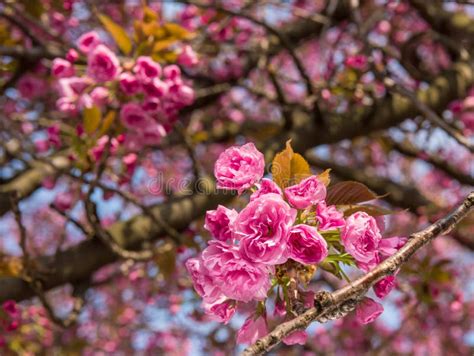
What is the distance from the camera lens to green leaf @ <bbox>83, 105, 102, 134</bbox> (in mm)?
2186

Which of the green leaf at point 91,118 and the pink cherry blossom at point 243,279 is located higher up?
the pink cherry blossom at point 243,279

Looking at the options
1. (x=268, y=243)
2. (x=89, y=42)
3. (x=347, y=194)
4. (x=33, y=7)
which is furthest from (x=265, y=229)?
(x=33, y=7)

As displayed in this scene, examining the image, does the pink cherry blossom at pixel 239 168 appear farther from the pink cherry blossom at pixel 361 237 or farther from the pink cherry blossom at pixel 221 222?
the pink cherry blossom at pixel 361 237

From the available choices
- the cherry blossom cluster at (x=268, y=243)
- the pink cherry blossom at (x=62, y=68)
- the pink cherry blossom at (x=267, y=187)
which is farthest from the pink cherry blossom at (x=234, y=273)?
the pink cherry blossom at (x=62, y=68)

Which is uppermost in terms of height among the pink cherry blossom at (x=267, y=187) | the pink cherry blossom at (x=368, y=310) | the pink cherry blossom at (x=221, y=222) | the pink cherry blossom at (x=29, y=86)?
the pink cherry blossom at (x=267, y=187)

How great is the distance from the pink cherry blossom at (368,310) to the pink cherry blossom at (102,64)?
4.70ft

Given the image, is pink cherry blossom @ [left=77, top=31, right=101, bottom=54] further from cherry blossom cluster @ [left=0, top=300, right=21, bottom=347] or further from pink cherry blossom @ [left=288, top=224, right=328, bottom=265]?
pink cherry blossom @ [left=288, top=224, right=328, bottom=265]

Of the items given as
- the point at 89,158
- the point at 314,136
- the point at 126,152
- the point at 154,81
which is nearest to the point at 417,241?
the point at 154,81

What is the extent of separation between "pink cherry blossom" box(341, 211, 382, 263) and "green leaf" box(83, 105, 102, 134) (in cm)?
132

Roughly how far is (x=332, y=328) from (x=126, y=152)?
389 cm

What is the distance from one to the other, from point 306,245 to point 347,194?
21cm

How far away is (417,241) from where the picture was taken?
1017 millimetres

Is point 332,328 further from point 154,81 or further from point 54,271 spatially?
point 154,81

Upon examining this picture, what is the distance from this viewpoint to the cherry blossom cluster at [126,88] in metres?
2.22
